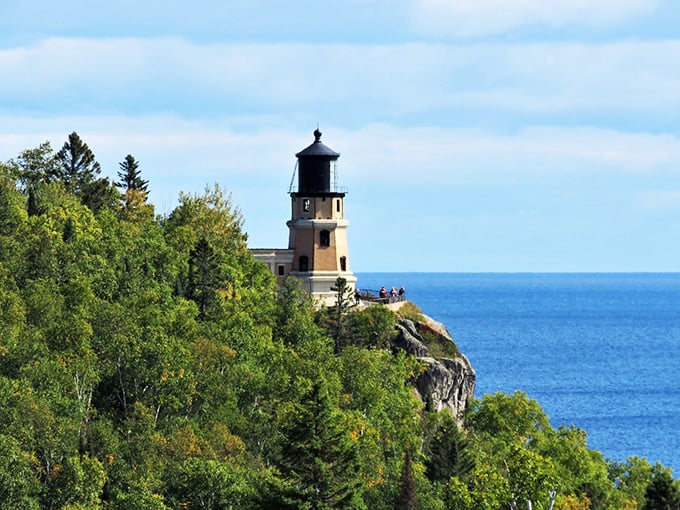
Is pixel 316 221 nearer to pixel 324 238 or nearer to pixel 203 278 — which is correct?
pixel 324 238

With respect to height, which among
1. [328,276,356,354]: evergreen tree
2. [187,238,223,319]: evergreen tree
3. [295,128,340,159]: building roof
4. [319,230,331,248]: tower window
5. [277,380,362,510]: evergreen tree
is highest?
[295,128,340,159]: building roof

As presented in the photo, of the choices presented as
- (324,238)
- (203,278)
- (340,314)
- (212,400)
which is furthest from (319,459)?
(324,238)

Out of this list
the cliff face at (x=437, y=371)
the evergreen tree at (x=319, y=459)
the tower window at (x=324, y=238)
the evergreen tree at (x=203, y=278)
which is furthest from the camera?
the tower window at (x=324, y=238)

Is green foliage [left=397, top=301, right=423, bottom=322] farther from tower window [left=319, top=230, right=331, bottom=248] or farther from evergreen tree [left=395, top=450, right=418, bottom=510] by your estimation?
evergreen tree [left=395, top=450, right=418, bottom=510]

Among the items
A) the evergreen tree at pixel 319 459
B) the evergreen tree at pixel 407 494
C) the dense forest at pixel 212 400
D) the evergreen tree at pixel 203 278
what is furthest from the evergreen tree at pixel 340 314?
the evergreen tree at pixel 319 459

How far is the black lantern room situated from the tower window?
3.43 m

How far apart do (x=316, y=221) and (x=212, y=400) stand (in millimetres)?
41922

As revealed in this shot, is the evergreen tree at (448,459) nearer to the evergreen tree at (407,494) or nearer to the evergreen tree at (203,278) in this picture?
the evergreen tree at (407,494)

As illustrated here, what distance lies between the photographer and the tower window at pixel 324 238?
117500 millimetres

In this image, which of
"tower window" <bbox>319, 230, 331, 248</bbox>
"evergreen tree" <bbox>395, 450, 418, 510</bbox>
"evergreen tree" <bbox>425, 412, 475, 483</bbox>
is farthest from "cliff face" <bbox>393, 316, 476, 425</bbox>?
"evergreen tree" <bbox>395, 450, 418, 510</bbox>

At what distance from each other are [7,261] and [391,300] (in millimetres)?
33646

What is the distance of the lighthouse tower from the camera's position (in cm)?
11700

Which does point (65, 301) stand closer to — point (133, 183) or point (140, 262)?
point (140, 262)

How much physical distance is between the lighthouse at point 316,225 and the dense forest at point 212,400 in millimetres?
4661
